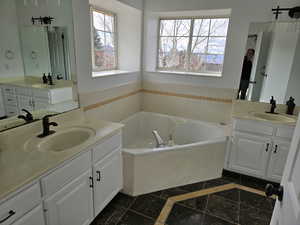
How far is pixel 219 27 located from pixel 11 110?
2.91m

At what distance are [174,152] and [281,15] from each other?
2150 millimetres

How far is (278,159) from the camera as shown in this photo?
2312mm

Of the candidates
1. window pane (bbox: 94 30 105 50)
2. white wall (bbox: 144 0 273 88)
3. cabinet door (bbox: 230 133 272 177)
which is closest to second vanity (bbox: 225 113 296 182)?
cabinet door (bbox: 230 133 272 177)

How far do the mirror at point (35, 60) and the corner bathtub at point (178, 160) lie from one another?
0.92 metres

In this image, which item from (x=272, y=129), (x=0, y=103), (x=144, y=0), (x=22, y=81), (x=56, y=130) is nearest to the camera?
(x=0, y=103)

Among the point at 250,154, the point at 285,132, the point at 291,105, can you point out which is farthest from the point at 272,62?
the point at 250,154

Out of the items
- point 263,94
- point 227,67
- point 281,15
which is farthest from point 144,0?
point 263,94

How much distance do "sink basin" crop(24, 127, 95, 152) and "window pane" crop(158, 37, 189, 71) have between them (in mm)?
2074

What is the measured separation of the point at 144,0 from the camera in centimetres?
305

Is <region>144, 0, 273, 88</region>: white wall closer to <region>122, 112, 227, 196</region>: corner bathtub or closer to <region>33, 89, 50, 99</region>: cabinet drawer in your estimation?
<region>122, 112, 227, 196</region>: corner bathtub

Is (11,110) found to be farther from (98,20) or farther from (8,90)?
(98,20)

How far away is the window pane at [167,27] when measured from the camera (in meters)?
3.27

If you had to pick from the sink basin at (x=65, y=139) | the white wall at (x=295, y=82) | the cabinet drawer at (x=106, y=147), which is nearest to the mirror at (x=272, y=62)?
the white wall at (x=295, y=82)

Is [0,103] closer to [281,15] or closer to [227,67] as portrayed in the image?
[227,67]
